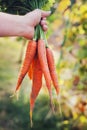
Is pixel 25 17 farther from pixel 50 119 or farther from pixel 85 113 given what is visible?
pixel 50 119

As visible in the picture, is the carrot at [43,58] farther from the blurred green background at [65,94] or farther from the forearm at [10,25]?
the blurred green background at [65,94]

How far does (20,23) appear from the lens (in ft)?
3.90

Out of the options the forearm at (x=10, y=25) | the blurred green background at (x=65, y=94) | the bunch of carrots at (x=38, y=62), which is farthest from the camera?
the blurred green background at (x=65, y=94)

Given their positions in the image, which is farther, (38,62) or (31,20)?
(38,62)

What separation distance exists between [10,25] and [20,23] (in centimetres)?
4

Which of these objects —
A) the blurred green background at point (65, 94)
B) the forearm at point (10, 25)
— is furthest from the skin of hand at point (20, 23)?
the blurred green background at point (65, 94)

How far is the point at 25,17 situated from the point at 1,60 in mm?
3437

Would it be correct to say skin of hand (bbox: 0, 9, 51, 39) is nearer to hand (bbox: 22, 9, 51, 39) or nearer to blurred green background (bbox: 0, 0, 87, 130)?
hand (bbox: 22, 9, 51, 39)

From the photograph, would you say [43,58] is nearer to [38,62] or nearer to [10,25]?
[38,62]

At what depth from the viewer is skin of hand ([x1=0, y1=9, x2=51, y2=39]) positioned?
1158mm

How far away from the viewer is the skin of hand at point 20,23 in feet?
3.80

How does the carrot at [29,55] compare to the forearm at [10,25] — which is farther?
the carrot at [29,55]

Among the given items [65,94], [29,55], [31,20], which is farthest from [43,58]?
[65,94]

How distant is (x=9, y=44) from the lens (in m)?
5.38
